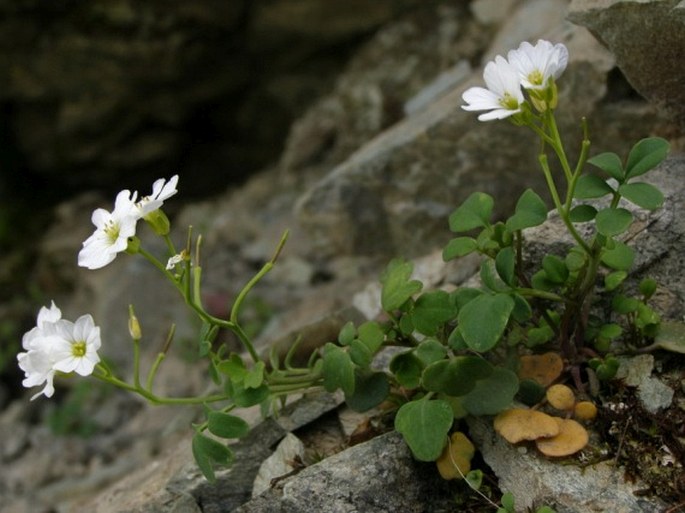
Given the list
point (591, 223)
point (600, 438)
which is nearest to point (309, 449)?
point (600, 438)

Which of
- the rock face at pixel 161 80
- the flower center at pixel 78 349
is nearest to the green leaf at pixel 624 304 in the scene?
the flower center at pixel 78 349

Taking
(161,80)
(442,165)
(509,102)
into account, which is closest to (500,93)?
(509,102)

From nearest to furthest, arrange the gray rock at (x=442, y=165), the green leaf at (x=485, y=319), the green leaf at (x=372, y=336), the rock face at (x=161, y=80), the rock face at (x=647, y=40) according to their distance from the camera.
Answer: the green leaf at (x=485, y=319) → the green leaf at (x=372, y=336) → the rock face at (x=647, y=40) → the gray rock at (x=442, y=165) → the rock face at (x=161, y=80)

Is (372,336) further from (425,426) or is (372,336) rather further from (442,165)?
(442,165)

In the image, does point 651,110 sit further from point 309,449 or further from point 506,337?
point 309,449

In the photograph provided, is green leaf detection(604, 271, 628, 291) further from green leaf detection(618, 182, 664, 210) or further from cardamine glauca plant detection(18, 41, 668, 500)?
green leaf detection(618, 182, 664, 210)

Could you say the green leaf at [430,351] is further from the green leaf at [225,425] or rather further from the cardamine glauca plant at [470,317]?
the green leaf at [225,425]
